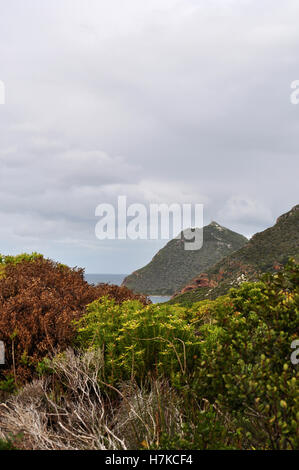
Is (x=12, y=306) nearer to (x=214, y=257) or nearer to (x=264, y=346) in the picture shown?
(x=264, y=346)

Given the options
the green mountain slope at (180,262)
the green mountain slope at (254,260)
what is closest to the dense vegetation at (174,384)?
the green mountain slope at (254,260)

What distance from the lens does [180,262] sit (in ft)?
224

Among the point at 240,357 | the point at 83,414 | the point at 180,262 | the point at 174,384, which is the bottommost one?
the point at 83,414

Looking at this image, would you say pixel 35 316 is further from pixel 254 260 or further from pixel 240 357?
pixel 254 260

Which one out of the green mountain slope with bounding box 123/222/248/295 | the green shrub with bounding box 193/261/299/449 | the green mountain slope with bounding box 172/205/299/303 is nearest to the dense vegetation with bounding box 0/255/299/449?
the green shrub with bounding box 193/261/299/449

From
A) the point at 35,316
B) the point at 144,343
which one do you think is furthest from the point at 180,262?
the point at 144,343

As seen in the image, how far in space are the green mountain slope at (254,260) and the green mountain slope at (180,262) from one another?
2395 cm

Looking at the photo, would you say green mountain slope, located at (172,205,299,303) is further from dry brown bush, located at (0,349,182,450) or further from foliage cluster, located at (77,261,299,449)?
dry brown bush, located at (0,349,182,450)

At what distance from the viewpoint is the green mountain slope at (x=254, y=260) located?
95.1ft

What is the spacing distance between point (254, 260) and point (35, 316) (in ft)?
95.0

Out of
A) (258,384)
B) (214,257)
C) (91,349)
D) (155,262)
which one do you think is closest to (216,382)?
(258,384)

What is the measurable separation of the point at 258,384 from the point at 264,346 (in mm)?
432

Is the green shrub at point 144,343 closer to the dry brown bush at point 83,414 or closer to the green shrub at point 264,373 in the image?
the dry brown bush at point 83,414

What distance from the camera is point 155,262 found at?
7275 centimetres
